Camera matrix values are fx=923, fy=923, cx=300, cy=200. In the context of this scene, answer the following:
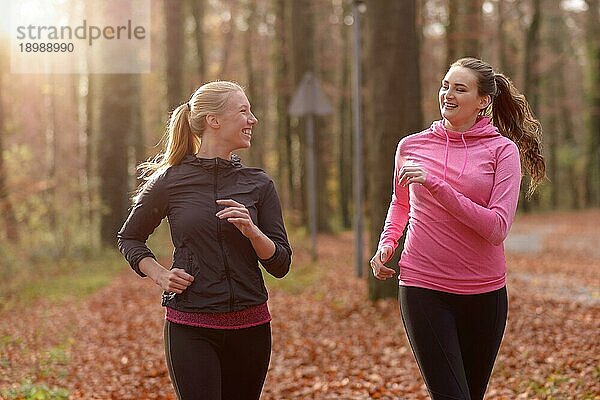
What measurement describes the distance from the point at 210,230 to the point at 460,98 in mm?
1451

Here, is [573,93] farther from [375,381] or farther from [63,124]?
[375,381]

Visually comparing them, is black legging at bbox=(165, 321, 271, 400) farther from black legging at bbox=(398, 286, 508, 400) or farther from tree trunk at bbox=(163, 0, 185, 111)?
tree trunk at bbox=(163, 0, 185, 111)

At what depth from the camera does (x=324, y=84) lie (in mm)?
32719

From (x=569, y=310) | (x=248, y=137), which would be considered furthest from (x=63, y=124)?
(x=248, y=137)

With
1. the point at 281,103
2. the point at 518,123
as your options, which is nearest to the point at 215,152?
the point at 518,123

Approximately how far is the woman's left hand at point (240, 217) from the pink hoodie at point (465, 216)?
88 cm

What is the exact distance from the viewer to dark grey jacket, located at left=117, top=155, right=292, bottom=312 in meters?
4.23

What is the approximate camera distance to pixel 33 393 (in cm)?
734

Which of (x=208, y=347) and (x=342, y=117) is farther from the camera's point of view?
(x=342, y=117)

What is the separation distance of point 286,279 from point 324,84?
17611 millimetres

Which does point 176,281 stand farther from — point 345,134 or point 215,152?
point 345,134

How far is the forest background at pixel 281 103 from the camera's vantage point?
11922mm

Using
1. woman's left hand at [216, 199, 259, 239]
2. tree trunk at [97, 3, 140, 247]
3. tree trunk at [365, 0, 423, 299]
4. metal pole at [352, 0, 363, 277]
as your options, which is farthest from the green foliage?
tree trunk at [97, 3, 140, 247]

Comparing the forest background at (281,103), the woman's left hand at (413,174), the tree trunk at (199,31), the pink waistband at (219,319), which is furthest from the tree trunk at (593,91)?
the pink waistband at (219,319)
